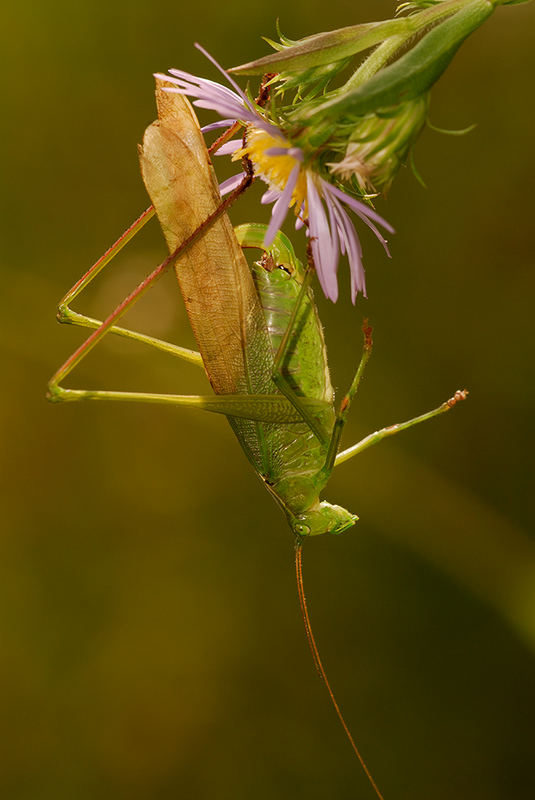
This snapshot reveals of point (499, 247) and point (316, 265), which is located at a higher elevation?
point (499, 247)

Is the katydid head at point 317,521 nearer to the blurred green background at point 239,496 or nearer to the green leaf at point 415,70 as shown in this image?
the green leaf at point 415,70

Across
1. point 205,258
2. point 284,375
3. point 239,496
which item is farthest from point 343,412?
point 239,496

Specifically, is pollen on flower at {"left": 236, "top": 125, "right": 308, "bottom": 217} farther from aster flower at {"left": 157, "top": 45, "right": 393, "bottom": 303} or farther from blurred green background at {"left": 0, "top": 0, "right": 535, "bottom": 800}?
blurred green background at {"left": 0, "top": 0, "right": 535, "bottom": 800}

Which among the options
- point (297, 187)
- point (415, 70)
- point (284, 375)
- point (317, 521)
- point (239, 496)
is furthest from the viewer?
point (239, 496)

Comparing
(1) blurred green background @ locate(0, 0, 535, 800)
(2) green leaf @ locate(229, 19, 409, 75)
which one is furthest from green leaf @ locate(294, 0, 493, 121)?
(1) blurred green background @ locate(0, 0, 535, 800)

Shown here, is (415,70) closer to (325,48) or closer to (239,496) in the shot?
(325,48)

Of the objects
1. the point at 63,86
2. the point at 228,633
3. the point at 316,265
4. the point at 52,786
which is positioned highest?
the point at 63,86

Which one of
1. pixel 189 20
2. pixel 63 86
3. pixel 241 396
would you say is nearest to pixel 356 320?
pixel 189 20

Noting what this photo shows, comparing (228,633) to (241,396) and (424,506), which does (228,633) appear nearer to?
(424,506)
